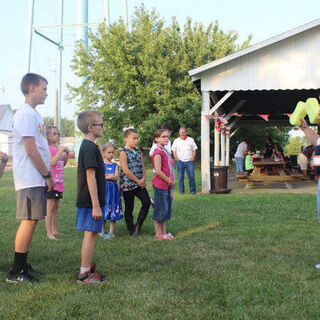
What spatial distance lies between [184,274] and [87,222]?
110 cm

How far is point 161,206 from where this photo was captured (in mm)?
6422

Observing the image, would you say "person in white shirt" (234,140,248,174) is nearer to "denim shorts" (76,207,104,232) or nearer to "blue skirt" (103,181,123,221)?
"blue skirt" (103,181,123,221)

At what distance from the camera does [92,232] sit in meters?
4.30

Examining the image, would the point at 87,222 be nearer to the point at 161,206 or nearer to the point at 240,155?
the point at 161,206

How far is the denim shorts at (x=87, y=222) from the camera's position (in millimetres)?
4270

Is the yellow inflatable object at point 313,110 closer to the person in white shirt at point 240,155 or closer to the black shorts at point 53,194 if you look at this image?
the black shorts at point 53,194

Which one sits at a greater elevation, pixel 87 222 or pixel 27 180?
pixel 27 180

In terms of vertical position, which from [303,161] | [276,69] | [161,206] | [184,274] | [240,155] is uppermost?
[276,69]

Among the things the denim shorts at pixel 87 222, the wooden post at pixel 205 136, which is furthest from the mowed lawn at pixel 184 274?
the wooden post at pixel 205 136

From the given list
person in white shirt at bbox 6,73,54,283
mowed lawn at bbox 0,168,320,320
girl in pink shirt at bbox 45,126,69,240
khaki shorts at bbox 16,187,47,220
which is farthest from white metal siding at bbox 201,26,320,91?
khaki shorts at bbox 16,187,47,220

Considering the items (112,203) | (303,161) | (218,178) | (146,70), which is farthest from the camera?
(146,70)

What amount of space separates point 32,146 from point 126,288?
5.07 ft

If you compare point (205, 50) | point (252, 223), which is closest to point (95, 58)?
point (205, 50)

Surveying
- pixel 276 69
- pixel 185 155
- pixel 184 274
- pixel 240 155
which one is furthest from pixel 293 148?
pixel 184 274
